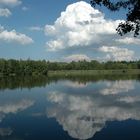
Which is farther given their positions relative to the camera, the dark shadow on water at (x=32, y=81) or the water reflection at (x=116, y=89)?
the dark shadow on water at (x=32, y=81)

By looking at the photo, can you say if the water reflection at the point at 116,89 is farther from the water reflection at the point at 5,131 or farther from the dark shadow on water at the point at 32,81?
the water reflection at the point at 5,131

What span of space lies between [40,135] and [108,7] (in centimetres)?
1181

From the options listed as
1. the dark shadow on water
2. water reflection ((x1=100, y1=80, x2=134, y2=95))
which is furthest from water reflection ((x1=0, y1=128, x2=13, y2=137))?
the dark shadow on water

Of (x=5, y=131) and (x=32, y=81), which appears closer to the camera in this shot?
(x=5, y=131)

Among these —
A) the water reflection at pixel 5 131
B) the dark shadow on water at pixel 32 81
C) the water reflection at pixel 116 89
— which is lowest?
the dark shadow on water at pixel 32 81

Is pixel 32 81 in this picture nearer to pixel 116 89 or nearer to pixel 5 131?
pixel 116 89

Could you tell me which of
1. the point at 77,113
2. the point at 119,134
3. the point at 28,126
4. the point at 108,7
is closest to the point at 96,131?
the point at 119,134

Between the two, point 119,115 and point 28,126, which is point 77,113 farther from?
point 28,126

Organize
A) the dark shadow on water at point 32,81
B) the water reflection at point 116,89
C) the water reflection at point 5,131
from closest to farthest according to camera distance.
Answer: the water reflection at point 5,131 < the water reflection at point 116,89 < the dark shadow on water at point 32,81

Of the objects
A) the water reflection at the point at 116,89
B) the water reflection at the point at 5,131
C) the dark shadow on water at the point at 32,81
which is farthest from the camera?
the dark shadow on water at the point at 32,81

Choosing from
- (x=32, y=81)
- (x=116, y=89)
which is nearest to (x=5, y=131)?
(x=116, y=89)

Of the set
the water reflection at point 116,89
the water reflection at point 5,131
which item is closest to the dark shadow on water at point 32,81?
the water reflection at point 116,89

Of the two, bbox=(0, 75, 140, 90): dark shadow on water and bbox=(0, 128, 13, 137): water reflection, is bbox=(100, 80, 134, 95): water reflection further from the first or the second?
bbox=(0, 128, 13, 137): water reflection

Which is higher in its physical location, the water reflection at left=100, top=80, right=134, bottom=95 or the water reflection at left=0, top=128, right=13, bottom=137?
the water reflection at left=0, top=128, right=13, bottom=137
